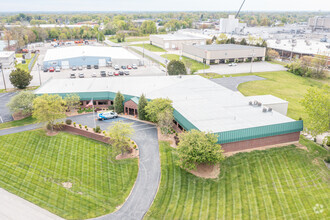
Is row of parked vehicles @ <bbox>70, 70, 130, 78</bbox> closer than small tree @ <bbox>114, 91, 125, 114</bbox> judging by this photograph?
No

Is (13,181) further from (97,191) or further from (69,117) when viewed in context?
(69,117)

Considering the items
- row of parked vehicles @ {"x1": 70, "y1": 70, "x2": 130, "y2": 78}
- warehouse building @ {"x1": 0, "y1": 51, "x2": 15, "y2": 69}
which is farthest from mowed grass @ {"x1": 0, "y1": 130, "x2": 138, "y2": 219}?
warehouse building @ {"x1": 0, "y1": 51, "x2": 15, "y2": 69}

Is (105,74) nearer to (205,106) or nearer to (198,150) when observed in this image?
(205,106)

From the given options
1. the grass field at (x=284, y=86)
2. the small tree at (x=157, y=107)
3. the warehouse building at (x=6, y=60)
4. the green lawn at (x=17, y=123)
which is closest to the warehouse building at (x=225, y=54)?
the grass field at (x=284, y=86)

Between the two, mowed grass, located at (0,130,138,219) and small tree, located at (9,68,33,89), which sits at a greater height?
small tree, located at (9,68,33,89)

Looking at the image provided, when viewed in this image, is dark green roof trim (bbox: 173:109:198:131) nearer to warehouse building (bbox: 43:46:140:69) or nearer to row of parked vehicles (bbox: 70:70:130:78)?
row of parked vehicles (bbox: 70:70:130:78)

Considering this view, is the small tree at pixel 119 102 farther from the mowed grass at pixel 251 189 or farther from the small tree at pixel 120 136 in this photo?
the mowed grass at pixel 251 189

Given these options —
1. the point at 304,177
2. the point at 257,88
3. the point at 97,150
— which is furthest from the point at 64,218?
the point at 257,88
